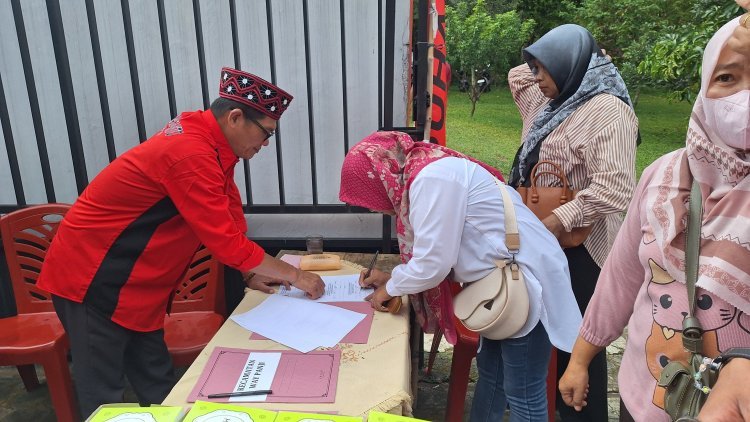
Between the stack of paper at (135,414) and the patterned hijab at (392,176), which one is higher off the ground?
the patterned hijab at (392,176)

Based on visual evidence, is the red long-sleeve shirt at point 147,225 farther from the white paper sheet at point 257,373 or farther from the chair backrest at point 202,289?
the chair backrest at point 202,289

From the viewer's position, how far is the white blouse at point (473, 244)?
1.57 meters

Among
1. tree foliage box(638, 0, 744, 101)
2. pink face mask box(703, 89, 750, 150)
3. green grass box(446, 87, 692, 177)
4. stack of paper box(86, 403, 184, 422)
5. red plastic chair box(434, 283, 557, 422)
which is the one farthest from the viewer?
green grass box(446, 87, 692, 177)

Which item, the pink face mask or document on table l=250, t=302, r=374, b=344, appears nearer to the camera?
the pink face mask

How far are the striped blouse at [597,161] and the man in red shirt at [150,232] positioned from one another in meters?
1.12

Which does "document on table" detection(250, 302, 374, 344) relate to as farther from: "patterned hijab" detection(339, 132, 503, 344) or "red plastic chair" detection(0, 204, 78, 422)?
"red plastic chair" detection(0, 204, 78, 422)

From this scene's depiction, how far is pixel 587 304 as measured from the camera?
2164 millimetres

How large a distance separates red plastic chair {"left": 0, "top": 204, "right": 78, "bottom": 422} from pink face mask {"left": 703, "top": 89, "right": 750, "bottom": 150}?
255 centimetres

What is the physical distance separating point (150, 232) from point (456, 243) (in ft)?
3.69

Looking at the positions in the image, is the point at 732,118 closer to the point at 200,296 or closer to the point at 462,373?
the point at 462,373

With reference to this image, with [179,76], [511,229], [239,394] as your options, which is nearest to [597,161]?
[511,229]

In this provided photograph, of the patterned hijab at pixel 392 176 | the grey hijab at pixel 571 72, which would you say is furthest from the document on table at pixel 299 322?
the grey hijab at pixel 571 72

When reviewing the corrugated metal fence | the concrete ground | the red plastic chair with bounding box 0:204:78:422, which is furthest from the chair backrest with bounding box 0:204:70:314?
the concrete ground

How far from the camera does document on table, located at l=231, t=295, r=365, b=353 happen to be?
5.32 feet
